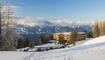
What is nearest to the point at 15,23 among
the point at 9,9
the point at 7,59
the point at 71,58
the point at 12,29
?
the point at 12,29

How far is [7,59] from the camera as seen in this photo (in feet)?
22.7

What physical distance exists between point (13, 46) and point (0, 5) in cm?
508

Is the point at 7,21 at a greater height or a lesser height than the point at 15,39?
greater

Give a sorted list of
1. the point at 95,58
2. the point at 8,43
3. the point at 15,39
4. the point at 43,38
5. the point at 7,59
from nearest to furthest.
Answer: the point at 95,58
the point at 7,59
the point at 8,43
the point at 15,39
the point at 43,38

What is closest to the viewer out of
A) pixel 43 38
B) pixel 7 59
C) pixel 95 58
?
pixel 95 58

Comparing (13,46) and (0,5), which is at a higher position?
(0,5)

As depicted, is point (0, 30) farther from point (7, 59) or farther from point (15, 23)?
point (7, 59)

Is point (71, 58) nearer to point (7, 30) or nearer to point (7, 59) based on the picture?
point (7, 59)

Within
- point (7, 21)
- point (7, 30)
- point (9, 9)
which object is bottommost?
point (7, 30)

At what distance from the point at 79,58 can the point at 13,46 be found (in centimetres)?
1100

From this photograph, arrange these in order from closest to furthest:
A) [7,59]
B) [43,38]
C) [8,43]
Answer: [7,59], [8,43], [43,38]

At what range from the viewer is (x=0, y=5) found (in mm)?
15133

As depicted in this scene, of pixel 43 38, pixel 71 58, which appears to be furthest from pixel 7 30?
pixel 43 38

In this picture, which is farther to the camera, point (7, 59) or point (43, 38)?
point (43, 38)
